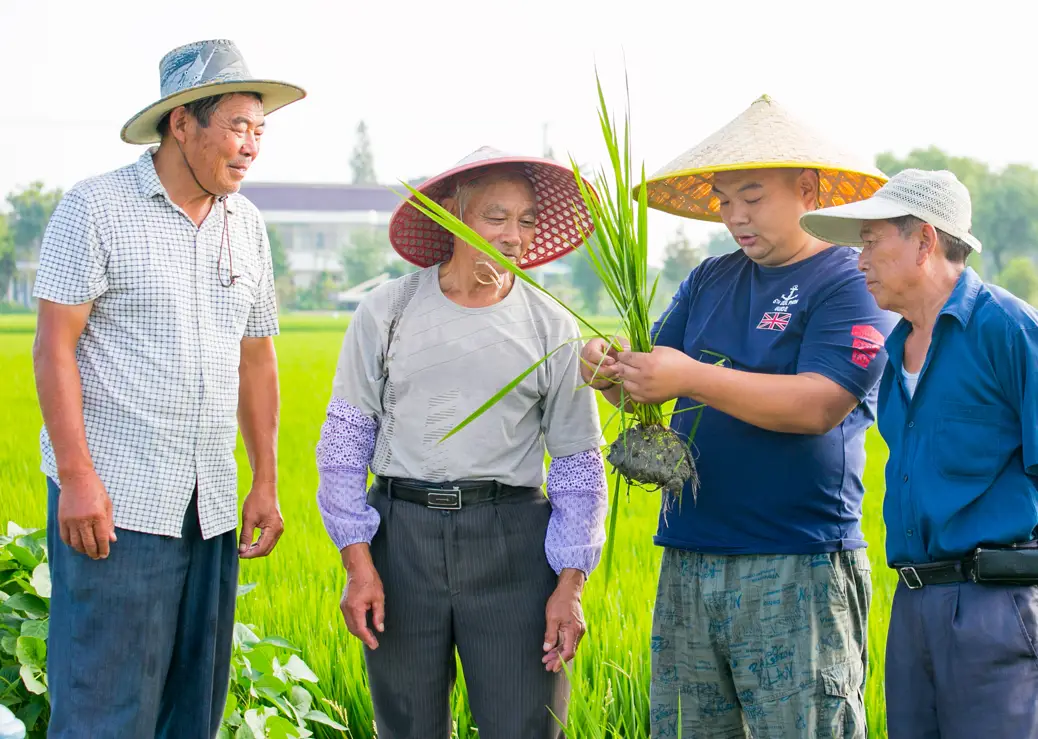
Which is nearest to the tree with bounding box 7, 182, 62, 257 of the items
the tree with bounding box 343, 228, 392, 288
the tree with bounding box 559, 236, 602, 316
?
the tree with bounding box 343, 228, 392, 288

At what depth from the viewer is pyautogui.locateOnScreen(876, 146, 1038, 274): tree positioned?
151ft

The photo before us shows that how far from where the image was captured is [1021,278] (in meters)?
40.9

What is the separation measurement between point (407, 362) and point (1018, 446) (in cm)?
126

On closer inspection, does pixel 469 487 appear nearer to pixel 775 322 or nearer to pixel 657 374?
pixel 657 374

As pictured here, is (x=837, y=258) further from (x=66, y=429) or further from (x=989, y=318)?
(x=66, y=429)

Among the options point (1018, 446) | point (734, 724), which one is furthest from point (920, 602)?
point (734, 724)

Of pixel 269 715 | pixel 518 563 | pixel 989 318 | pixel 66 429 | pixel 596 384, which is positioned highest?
pixel 989 318

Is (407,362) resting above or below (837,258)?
below

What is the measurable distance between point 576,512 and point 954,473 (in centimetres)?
80

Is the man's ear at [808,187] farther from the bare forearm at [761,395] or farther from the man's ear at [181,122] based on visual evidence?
the man's ear at [181,122]

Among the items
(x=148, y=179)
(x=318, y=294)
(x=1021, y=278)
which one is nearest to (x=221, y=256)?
(x=148, y=179)

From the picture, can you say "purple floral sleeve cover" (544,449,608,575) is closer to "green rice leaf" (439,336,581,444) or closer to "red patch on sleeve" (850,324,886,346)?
→ "green rice leaf" (439,336,581,444)

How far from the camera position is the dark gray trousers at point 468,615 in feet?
7.87

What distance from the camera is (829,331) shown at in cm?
223
